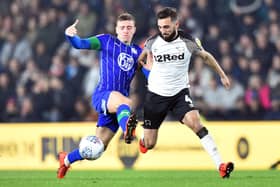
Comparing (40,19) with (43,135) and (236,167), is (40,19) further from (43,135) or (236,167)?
(236,167)

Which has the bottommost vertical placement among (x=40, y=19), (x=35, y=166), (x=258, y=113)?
(x=35, y=166)

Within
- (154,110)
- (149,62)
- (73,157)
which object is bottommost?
(73,157)

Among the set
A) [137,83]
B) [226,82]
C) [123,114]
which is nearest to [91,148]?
[123,114]

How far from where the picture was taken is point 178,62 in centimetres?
1155

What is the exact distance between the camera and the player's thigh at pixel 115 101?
11.2 metres

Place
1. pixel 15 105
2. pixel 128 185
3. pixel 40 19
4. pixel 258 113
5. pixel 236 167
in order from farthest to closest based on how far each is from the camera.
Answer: pixel 40 19 → pixel 15 105 → pixel 258 113 → pixel 236 167 → pixel 128 185

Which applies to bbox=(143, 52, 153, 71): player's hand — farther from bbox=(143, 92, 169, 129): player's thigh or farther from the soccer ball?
the soccer ball

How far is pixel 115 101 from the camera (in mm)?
11281

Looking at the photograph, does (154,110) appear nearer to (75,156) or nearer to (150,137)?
(150,137)

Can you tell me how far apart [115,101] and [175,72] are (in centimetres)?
94

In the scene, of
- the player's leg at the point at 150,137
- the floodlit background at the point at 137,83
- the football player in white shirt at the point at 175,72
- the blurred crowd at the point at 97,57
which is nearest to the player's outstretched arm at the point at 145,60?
the football player in white shirt at the point at 175,72

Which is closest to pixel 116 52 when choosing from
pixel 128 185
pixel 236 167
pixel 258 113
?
pixel 128 185

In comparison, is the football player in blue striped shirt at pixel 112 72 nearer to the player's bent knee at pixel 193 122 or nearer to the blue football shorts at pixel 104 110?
the blue football shorts at pixel 104 110

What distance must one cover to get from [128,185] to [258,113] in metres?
6.92
